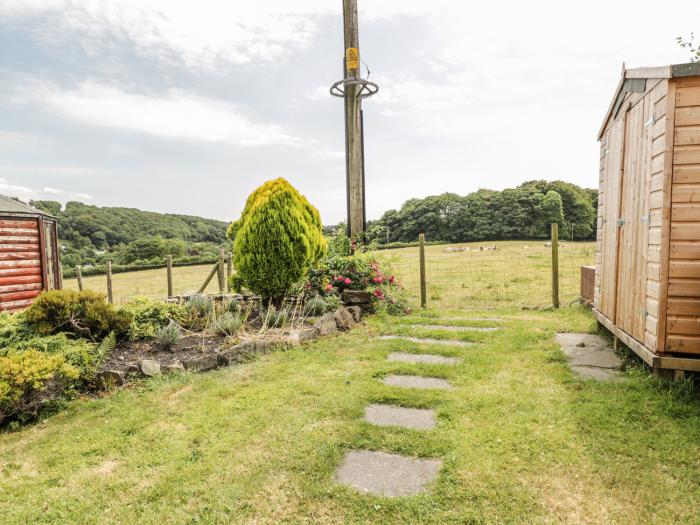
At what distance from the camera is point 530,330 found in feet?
18.2

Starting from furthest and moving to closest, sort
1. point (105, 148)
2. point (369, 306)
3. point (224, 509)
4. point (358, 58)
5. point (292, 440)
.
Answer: point (105, 148) → point (358, 58) → point (369, 306) → point (292, 440) → point (224, 509)

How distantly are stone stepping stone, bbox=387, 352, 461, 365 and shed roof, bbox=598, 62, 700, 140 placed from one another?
3295 millimetres

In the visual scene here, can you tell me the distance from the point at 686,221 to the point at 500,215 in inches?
1905

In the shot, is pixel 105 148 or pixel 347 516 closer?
pixel 347 516

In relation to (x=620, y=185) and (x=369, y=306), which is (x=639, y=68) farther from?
(x=369, y=306)

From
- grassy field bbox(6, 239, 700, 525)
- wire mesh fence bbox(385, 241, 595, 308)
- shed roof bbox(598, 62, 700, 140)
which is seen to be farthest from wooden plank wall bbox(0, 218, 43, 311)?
shed roof bbox(598, 62, 700, 140)

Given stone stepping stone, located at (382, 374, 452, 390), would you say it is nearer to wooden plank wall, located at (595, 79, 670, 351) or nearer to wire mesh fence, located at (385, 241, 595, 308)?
wooden plank wall, located at (595, 79, 670, 351)

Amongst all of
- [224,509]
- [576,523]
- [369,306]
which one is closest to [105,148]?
[369,306]

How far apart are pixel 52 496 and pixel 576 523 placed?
2807mm

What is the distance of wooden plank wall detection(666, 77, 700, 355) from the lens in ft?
11.0

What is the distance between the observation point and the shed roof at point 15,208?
9.98 meters

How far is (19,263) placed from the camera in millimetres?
10312

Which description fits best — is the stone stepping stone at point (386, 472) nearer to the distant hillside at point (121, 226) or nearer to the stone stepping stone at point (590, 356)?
the stone stepping stone at point (590, 356)

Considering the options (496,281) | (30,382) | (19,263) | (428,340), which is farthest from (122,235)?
(428,340)
